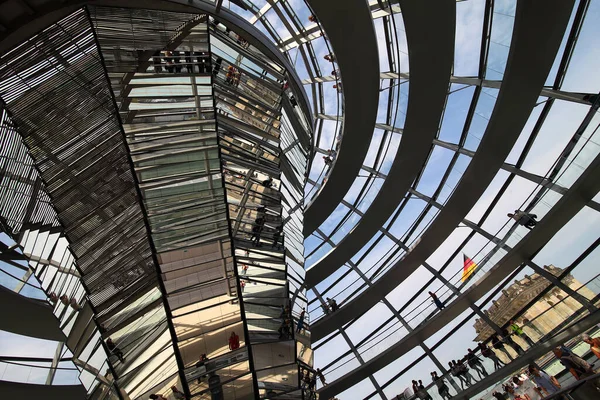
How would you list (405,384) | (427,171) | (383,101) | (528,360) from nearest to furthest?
(528,360), (383,101), (427,171), (405,384)

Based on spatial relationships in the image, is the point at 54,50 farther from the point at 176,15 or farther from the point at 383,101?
the point at 383,101

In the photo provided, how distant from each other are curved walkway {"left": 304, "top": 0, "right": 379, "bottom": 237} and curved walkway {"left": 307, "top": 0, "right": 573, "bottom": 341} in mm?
3681

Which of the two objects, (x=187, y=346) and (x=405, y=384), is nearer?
(x=187, y=346)

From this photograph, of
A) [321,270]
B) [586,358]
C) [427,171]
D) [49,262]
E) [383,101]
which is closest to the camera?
[49,262]

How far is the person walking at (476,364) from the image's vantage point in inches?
570

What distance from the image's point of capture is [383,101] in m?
14.1

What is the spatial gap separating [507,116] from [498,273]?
683 cm

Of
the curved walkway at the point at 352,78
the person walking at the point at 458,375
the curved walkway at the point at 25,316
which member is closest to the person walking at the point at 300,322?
the curved walkway at the point at 352,78

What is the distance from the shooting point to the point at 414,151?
45.4ft

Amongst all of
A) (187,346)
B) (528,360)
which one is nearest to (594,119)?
(528,360)

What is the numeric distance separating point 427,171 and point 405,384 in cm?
1063

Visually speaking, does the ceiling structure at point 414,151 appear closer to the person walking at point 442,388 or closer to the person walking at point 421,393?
the person walking at point 421,393

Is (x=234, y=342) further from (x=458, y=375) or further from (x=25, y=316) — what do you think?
(x=458, y=375)

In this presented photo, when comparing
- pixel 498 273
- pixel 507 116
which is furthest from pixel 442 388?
pixel 507 116
